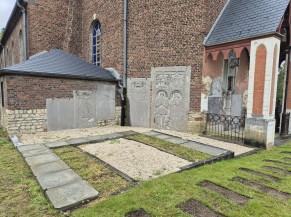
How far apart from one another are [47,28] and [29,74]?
589 cm

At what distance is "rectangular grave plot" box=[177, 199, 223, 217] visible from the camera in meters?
2.86

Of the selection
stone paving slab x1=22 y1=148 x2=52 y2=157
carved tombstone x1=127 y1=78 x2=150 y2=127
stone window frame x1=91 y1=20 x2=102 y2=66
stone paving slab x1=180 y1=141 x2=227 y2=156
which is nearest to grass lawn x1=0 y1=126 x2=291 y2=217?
stone paving slab x1=22 y1=148 x2=52 y2=157

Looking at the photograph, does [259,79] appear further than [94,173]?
Yes

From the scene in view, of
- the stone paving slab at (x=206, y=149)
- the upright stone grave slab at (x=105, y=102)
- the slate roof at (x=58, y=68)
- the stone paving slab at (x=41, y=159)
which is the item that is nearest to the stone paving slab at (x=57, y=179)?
the stone paving slab at (x=41, y=159)

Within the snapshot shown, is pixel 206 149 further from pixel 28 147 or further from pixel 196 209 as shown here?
pixel 28 147

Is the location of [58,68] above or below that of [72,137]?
above

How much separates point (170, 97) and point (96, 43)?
6682 millimetres

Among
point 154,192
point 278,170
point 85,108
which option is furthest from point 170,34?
point 154,192

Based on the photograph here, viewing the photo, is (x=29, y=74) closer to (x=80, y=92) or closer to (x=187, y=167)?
(x=80, y=92)

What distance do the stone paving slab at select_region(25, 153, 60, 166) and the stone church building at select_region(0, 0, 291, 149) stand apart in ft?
11.3

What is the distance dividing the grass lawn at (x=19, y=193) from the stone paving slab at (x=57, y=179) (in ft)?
0.37

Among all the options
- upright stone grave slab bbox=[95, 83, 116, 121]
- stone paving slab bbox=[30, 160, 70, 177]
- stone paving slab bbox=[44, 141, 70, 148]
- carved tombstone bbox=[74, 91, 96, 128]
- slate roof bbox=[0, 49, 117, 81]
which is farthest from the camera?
upright stone grave slab bbox=[95, 83, 116, 121]

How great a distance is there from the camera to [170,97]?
8.85 metres

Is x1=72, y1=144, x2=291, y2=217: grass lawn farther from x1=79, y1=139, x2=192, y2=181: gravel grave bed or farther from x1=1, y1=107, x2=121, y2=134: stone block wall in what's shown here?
A: x1=1, y1=107, x2=121, y2=134: stone block wall
